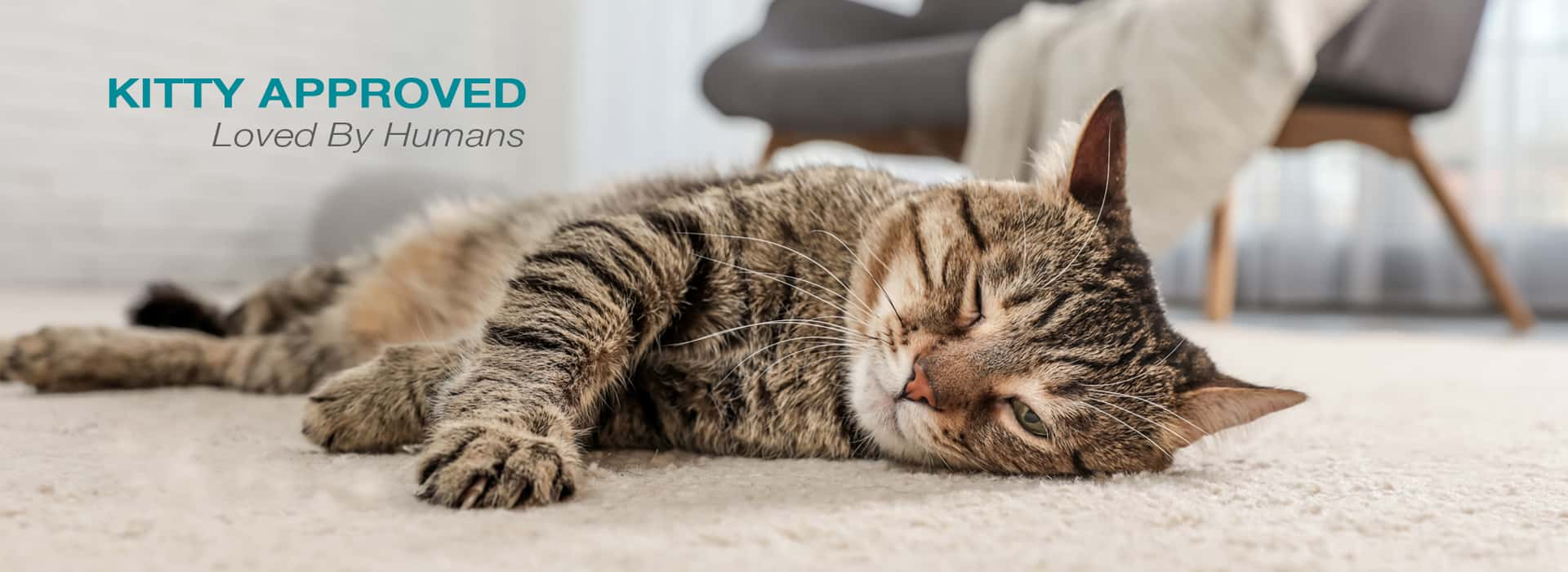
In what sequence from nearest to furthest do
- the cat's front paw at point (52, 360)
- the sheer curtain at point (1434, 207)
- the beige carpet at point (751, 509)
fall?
the beige carpet at point (751, 509) < the cat's front paw at point (52, 360) < the sheer curtain at point (1434, 207)

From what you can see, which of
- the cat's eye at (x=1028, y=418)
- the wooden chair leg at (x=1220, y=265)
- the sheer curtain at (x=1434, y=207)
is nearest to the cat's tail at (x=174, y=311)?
the cat's eye at (x=1028, y=418)

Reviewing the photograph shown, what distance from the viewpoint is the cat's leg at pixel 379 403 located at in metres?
0.95

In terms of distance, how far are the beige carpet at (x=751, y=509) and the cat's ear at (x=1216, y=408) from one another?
37 millimetres

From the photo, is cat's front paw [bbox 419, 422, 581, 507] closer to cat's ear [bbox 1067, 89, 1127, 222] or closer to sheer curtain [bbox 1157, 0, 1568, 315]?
cat's ear [bbox 1067, 89, 1127, 222]

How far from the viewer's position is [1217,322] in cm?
291

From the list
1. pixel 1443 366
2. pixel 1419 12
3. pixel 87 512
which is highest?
pixel 1419 12

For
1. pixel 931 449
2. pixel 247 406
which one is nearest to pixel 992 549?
pixel 931 449

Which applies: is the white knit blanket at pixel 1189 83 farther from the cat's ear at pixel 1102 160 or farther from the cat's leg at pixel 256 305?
the cat's leg at pixel 256 305

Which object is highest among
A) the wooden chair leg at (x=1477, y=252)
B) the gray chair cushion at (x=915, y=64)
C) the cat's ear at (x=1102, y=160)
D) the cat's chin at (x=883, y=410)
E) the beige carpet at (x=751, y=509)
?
the gray chair cushion at (x=915, y=64)

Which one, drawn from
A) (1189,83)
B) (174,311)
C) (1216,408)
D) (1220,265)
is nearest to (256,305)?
(174,311)

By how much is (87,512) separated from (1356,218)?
419 centimetres

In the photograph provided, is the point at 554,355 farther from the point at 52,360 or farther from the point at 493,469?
the point at 52,360

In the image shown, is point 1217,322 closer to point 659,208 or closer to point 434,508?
point 659,208

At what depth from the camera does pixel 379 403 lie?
98 cm
